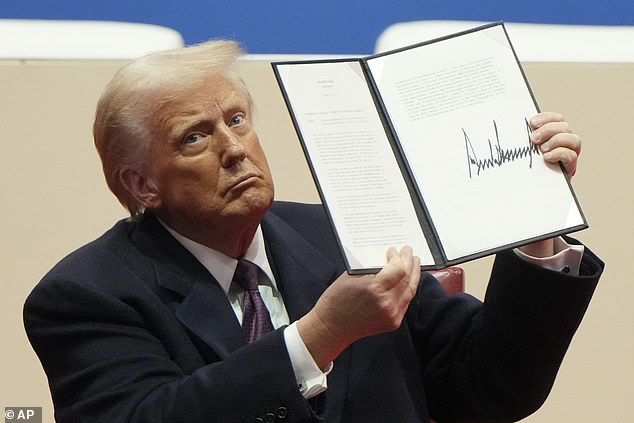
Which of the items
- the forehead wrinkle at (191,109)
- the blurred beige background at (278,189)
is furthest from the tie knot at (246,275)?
the blurred beige background at (278,189)

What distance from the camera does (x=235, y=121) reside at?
1.74 m

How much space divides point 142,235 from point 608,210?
1.47m

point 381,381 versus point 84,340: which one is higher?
point 84,340

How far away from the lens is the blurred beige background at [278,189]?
8.80 ft

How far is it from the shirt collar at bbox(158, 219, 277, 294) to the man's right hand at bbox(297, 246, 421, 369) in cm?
25

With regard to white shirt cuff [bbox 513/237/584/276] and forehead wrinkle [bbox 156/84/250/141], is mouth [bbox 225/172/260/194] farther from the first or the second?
white shirt cuff [bbox 513/237/584/276]

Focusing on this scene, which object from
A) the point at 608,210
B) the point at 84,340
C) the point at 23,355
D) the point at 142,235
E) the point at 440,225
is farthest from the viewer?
the point at 608,210

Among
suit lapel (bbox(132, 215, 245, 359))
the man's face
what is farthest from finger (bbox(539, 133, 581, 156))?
suit lapel (bbox(132, 215, 245, 359))

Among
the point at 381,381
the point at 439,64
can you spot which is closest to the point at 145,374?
the point at 381,381

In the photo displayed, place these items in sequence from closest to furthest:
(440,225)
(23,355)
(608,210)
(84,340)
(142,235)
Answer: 1. (440,225)
2. (84,340)
3. (142,235)
4. (23,355)
5. (608,210)

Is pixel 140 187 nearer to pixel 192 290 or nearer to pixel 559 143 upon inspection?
pixel 192 290

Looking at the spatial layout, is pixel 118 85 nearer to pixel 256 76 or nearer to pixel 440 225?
pixel 440 225

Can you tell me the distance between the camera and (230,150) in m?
1.68
